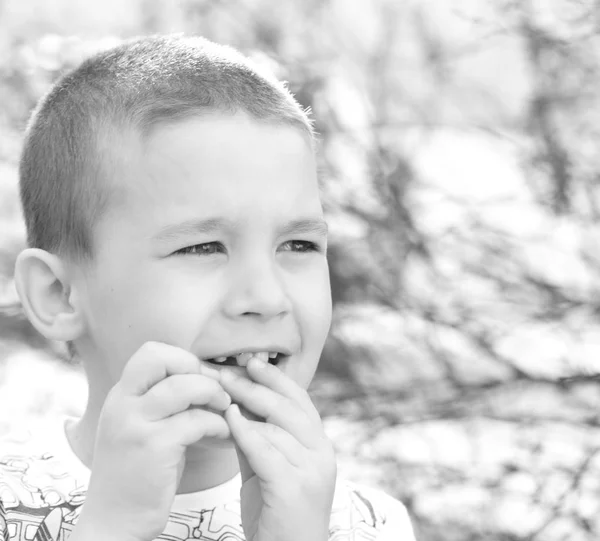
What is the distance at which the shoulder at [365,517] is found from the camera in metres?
1.18

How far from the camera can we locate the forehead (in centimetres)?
100

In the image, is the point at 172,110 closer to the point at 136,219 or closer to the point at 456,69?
the point at 136,219

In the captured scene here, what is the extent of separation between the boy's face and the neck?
6.1 inches

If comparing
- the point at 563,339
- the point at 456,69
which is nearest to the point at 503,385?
the point at 563,339

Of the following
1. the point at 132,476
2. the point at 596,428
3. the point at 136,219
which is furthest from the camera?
the point at 596,428

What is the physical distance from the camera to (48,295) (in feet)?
3.76

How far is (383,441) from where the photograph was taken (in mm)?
2297

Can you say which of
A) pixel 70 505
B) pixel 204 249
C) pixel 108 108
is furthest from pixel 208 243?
pixel 70 505

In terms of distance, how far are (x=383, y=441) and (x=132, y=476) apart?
4.73ft

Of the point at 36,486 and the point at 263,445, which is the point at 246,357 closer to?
the point at 263,445

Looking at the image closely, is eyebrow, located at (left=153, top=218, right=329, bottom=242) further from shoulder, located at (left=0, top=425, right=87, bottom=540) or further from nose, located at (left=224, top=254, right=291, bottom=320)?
shoulder, located at (left=0, top=425, right=87, bottom=540)

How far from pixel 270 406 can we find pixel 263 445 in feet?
0.15

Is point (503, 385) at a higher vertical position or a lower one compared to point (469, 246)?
lower

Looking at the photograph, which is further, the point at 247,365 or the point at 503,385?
the point at 503,385
